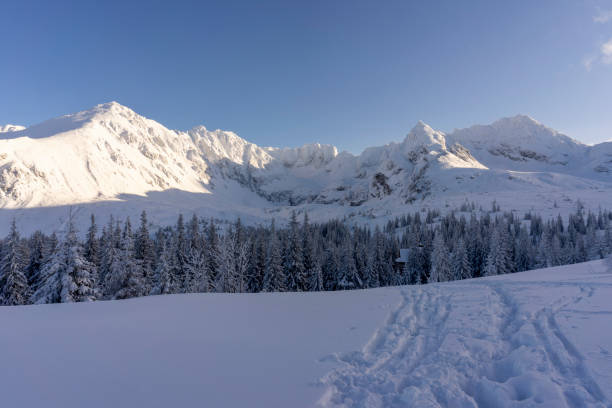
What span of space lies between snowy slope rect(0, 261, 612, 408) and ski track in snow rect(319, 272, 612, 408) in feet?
0.09

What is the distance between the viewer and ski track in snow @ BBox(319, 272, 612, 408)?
193 inches

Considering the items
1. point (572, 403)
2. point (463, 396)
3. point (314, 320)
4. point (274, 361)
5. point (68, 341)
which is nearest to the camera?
point (572, 403)

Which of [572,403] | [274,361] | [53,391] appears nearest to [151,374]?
[53,391]

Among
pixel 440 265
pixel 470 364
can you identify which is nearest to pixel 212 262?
pixel 440 265

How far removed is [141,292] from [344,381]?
1302 inches

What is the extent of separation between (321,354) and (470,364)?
11.2 feet

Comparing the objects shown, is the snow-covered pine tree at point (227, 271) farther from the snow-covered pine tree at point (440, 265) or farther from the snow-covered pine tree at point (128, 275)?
the snow-covered pine tree at point (440, 265)

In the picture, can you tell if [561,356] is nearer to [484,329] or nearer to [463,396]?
[484,329]

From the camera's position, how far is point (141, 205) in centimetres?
18188

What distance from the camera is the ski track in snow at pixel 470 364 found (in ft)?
16.1

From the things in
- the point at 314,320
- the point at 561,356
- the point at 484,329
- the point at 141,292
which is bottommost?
the point at 141,292

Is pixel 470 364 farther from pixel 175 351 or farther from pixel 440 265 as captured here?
pixel 440 265

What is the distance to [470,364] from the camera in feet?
20.3

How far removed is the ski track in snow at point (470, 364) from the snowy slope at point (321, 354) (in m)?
0.03
